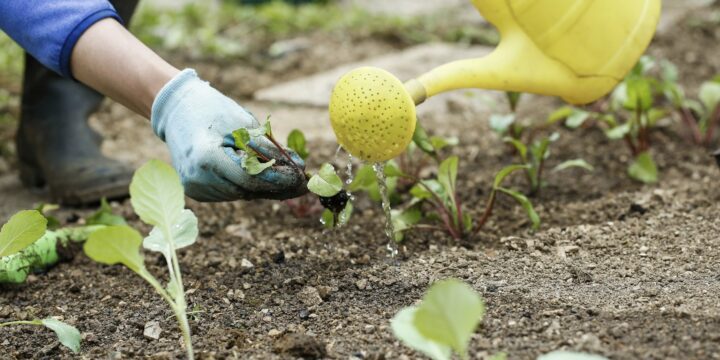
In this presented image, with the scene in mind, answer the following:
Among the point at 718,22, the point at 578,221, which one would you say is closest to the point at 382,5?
the point at 718,22

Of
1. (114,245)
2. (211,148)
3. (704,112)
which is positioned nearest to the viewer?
(114,245)

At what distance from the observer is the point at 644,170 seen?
2.10 m

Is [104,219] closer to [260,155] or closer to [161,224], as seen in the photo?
[260,155]

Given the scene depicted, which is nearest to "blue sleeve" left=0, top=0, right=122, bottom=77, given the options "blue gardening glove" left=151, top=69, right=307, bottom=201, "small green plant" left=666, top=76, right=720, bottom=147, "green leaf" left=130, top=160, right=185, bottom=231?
"blue gardening glove" left=151, top=69, right=307, bottom=201

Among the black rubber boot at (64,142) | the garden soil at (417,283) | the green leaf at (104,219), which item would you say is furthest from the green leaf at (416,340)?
the black rubber boot at (64,142)

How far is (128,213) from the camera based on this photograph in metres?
2.14

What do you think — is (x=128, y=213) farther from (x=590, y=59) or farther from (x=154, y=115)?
(x=590, y=59)

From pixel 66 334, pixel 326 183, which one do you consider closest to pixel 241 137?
pixel 326 183

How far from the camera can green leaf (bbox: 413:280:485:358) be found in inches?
38.1

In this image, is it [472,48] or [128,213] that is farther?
[472,48]

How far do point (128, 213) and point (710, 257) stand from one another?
4.44ft

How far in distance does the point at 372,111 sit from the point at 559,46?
1.54 feet

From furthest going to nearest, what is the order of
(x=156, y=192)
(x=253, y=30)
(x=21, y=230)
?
(x=253, y=30) → (x=21, y=230) → (x=156, y=192)

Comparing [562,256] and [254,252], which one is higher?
[562,256]
